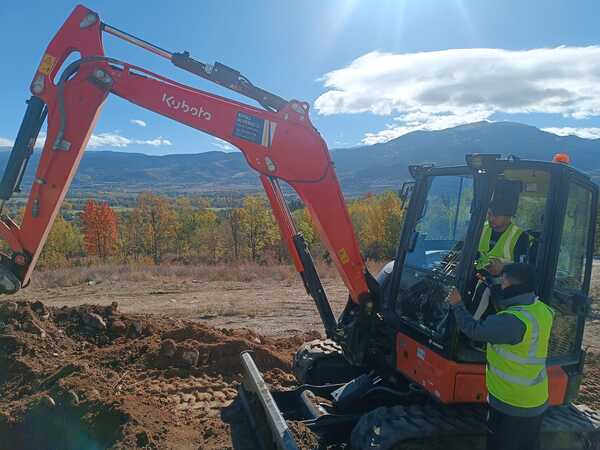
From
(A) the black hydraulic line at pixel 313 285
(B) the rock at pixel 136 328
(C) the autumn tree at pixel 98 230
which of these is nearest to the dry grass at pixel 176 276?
(B) the rock at pixel 136 328

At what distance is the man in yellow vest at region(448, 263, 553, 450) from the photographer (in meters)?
3.36

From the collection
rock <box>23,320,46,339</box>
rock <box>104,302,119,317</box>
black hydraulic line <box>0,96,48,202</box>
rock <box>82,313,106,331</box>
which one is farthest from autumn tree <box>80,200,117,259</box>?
black hydraulic line <box>0,96,48,202</box>

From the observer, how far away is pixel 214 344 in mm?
7180

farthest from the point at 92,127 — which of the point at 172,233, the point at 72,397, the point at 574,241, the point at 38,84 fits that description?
the point at 172,233

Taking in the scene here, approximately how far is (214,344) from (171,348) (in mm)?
623

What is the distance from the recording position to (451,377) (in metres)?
3.78

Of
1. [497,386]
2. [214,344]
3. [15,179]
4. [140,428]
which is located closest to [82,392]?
[140,428]

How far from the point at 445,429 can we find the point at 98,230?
62355 mm

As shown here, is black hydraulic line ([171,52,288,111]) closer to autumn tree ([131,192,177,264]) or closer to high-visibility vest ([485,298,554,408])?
high-visibility vest ([485,298,554,408])

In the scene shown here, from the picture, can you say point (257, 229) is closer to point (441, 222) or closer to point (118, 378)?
point (118, 378)

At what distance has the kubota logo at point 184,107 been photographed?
4551 mm

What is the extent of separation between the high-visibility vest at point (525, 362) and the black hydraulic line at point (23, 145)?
4310mm

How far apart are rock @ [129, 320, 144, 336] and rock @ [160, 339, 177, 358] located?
0.96 m

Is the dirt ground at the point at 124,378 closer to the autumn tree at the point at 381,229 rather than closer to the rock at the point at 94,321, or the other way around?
the rock at the point at 94,321
